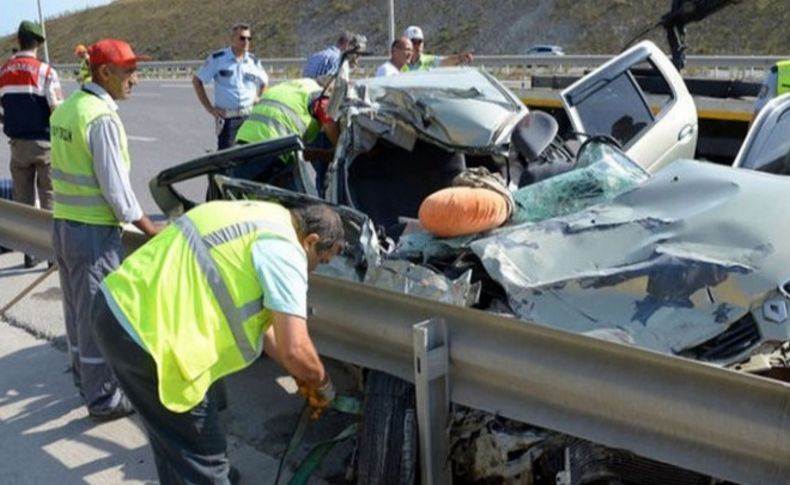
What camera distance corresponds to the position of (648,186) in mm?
3773

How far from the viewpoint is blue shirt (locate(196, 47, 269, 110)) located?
321 inches

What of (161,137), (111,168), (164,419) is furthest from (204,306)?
(161,137)

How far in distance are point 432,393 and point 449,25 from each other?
126ft

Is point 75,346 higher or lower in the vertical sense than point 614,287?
lower

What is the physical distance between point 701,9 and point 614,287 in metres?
8.18

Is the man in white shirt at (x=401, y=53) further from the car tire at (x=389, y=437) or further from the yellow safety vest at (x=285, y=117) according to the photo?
the car tire at (x=389, y=437)

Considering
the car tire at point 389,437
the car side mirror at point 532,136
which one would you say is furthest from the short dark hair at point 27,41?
the car tire at point 389,437

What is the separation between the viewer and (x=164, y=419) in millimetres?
2814

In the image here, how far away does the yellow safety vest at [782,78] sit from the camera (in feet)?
25.2

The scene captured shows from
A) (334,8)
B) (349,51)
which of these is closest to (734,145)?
(349,51)

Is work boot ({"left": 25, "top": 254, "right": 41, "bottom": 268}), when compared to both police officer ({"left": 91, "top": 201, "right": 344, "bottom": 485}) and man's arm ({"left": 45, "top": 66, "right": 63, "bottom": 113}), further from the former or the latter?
police officer ({"left": 91, "top": 201, "right": 344, "bottom": 485})

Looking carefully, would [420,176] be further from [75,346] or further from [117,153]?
[75,346]

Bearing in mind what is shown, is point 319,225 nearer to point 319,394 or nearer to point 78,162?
point 319,394

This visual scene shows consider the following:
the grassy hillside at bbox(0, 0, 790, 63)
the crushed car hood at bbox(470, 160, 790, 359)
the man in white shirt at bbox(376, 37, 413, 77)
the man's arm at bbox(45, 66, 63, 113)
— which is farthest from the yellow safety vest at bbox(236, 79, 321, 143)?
the grassy hillside at bbox(0, 0, 790, 63)
